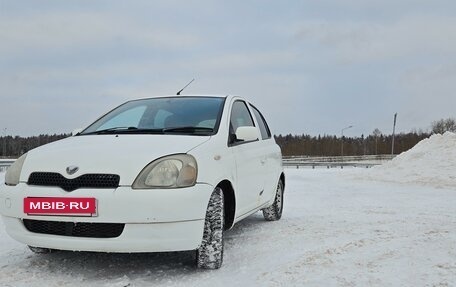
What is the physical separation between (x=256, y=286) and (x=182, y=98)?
252cm

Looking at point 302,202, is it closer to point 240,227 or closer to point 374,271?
point 240,227

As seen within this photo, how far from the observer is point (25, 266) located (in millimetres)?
3916

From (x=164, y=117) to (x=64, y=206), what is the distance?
5.50 ft

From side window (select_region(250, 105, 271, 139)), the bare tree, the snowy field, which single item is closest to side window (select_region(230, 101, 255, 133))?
side window (select_region(250, 105, 271, 139))

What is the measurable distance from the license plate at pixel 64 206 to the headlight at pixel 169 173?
0.34 m

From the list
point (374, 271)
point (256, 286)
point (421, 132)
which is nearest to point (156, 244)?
point (256, 286)

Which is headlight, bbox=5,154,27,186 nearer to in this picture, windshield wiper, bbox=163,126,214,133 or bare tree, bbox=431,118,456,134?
windshield wiper, bbox=163,126,214,133

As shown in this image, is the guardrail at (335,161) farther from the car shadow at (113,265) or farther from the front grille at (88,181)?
the front grille at (88,181)

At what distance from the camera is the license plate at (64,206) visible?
3.29 meters

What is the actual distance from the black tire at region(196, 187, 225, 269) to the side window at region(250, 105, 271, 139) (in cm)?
224

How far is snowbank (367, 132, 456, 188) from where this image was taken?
14945 millimetres

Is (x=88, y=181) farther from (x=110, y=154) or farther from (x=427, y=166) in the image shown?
(x=427, y=166)

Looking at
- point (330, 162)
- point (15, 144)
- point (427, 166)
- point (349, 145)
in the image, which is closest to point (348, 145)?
point (349, 145)

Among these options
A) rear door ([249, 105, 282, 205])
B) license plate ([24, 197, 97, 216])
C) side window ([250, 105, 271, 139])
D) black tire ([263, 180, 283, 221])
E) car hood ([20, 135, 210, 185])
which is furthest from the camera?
black tire ([263, 180, 283, 221])
